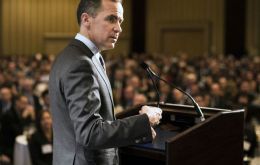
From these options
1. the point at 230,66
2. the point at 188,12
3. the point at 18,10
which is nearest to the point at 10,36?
the point at 18,10

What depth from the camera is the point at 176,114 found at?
2098 mm

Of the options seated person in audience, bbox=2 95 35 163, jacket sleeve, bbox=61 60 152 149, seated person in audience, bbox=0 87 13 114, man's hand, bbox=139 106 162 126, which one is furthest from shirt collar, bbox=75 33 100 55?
seated person in audience, bbox=0 87 13 114

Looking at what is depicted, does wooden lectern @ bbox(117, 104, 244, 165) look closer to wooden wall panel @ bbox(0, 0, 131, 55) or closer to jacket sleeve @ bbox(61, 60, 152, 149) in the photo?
jacket sleeve @ bbox(61, 60, 152, 149)

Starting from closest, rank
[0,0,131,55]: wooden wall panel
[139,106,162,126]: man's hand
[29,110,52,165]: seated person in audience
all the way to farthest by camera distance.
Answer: [139,106,162,126]: man's hand < [29,110,52,165]: seated person in audience < [0,0,131,55]: wooden wall panel

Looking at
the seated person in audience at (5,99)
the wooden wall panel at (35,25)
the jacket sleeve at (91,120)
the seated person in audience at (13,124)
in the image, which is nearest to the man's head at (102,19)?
the jacket sleeve at (91,120)

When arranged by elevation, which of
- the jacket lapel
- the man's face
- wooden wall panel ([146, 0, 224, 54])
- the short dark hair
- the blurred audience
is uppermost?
the short dark hair

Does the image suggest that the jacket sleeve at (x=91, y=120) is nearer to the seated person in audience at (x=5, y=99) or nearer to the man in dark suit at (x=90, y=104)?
the man in dark suit at (x=90, y=104)

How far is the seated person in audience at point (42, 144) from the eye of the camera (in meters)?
5.77

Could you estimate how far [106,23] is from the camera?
6.33 ft

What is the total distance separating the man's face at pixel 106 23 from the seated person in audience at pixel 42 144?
403cm

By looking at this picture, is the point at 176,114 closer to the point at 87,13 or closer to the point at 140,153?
the point at 140,153

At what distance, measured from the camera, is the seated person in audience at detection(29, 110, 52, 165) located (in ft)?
18.9

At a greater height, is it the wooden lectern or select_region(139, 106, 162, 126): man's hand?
select_region(139, 106, 162, 126): man's hand

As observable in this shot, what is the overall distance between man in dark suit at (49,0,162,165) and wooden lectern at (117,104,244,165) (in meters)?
0.08
